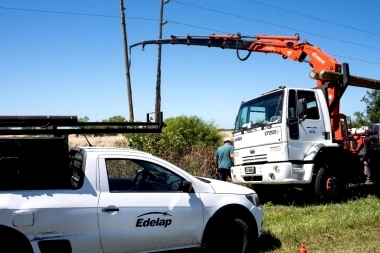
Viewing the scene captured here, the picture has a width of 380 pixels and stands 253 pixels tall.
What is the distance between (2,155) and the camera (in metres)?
3.93

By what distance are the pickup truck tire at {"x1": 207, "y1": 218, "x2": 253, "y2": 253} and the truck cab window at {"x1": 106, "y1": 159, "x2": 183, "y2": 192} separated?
0.82 meters

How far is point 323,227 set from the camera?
627cm

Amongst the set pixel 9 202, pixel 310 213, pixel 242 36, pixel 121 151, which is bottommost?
pixel 310 213

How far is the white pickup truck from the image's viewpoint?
3.91 meters

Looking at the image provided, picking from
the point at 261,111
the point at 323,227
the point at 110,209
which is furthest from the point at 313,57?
the point at 110,209

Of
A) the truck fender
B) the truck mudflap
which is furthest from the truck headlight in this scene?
the truck fender

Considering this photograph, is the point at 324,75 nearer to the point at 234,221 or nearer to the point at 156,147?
the point at 234,221

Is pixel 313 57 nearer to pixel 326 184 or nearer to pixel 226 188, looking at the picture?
pixel 326 184

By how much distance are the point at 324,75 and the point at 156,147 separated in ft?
22.0

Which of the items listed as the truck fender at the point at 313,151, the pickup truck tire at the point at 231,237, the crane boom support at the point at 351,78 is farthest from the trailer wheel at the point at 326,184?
the pickup truck tire at the point at 231,237

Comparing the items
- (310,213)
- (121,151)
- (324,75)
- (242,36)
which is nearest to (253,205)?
(121,151)

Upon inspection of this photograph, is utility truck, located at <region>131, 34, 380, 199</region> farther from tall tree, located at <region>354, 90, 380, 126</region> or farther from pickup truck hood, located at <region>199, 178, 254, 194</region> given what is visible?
tall tree, located at <region>354, 90, 380, 126</region>

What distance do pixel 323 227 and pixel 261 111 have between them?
11.3ft

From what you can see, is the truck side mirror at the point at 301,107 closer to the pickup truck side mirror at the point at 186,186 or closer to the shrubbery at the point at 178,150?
the pickup truck side mirror at the point at 186,186
